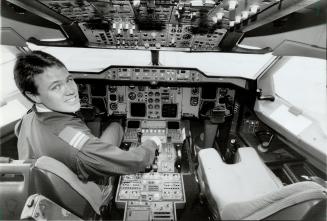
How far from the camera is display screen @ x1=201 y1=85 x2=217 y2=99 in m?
3.34

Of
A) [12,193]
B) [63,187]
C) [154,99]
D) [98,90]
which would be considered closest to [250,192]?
[63,187]

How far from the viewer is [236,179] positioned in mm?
1876

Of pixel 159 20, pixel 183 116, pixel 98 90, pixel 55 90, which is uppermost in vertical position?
pixel 159 20

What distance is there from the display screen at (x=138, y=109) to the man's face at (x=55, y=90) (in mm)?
2124

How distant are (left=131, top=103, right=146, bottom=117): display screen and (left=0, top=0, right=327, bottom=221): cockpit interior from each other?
1 centimetres

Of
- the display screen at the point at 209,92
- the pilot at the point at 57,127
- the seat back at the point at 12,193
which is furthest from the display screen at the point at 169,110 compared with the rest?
the seat back at the point at 12,193

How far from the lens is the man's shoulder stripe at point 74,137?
1225 mm

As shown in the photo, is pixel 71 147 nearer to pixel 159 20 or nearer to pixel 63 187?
pixel 63 187

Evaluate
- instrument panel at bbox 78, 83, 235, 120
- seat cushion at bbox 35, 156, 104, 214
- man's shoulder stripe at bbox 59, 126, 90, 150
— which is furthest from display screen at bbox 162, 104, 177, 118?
man's shoulder stripe at bbox 59, 126, 90, 150

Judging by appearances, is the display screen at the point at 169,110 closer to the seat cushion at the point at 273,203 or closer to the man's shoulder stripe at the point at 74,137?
the man's shoulder stripe at the point at 74,137

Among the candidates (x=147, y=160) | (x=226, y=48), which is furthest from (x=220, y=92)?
(x=147, y=160)

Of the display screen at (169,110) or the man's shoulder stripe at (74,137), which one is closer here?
the man's shoulder stripe at (74,137)

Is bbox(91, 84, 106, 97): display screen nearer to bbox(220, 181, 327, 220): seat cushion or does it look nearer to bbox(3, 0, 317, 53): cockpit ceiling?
bbox(3, 0, 317, 53): cockpit ceiling

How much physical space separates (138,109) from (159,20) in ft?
4.75
